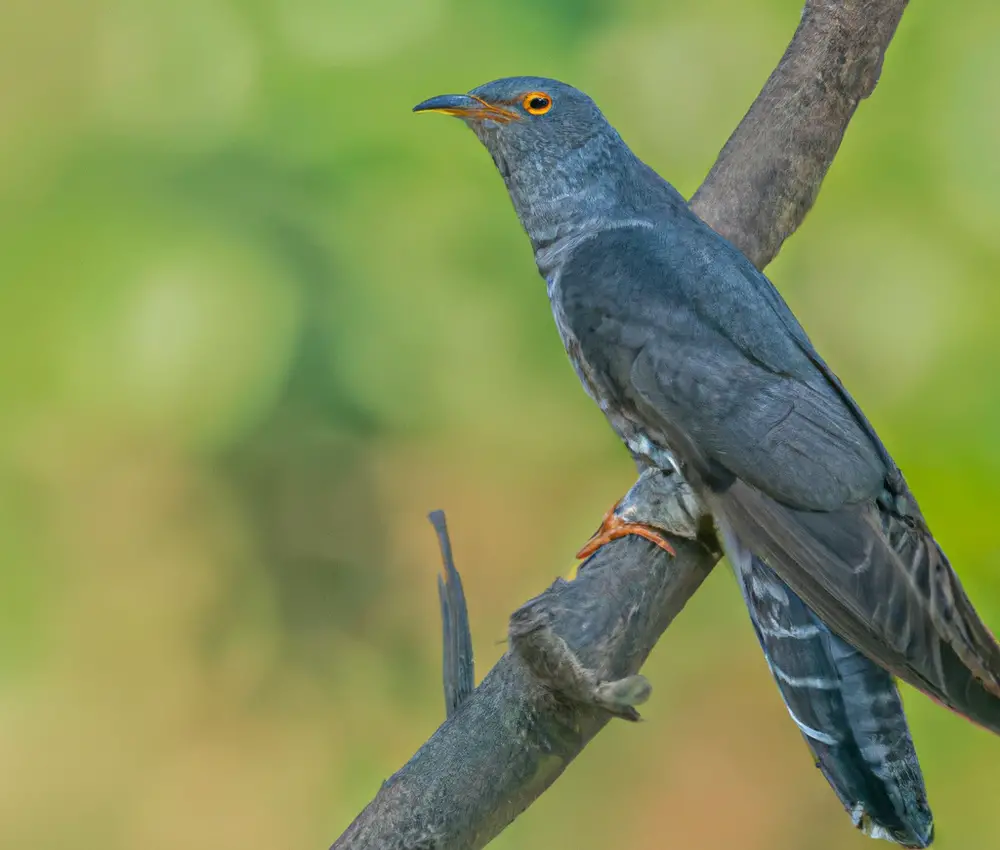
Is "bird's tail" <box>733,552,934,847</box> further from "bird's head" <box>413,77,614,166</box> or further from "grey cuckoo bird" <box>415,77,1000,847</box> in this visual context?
"bird's head" <box>413,77,614,166</box>

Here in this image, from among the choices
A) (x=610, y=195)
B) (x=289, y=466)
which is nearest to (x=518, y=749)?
(x=610, y=195)

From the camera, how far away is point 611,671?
164 cm

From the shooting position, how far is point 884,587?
1.75 m

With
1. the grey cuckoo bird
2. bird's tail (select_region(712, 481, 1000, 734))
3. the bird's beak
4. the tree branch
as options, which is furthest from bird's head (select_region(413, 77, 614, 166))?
bird's tail (select_region(712, 481, 1000, 734))

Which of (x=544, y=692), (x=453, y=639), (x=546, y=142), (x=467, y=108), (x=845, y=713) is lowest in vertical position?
(x=845, y=713)

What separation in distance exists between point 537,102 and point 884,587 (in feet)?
3.97

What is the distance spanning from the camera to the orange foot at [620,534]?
198cm

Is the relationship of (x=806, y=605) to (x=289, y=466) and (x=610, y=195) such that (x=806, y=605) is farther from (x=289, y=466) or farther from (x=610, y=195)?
Answer: (x=289, y=466)

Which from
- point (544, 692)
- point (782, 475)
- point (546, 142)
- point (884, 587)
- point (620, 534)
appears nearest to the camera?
point (544, 692)

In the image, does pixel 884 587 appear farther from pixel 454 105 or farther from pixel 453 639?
pixel 454 105

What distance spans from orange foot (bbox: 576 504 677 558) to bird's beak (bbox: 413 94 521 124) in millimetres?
881

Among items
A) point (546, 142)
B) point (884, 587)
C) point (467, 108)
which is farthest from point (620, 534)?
point (467, 108)

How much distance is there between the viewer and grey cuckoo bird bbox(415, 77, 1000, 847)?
67.2 inches

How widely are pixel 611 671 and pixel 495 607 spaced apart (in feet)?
4.01
